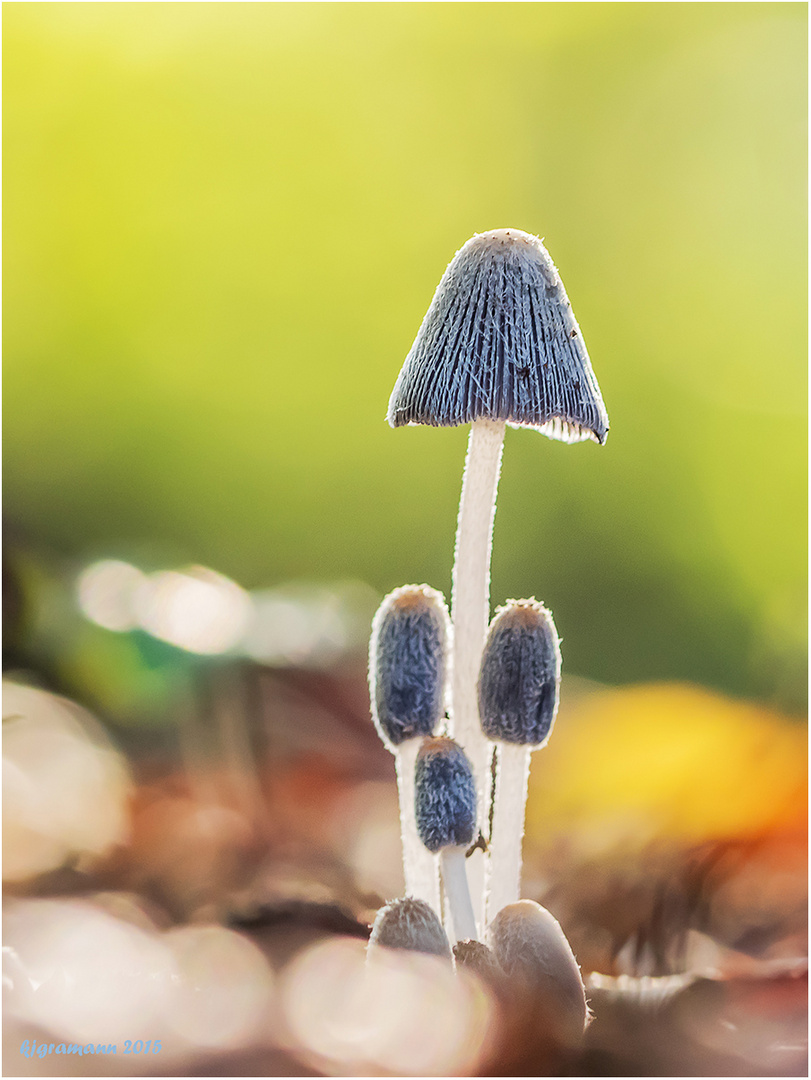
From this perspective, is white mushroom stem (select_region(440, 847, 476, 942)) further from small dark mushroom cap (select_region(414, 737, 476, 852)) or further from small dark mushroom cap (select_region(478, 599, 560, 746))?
small dark mushroom cap (select_region(478, 599, 560, 746))

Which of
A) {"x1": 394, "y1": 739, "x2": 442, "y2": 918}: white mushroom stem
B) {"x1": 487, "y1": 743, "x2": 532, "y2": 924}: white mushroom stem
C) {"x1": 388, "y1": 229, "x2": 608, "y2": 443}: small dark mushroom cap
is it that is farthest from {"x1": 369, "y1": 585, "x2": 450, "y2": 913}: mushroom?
{"x1": 388, "y1": 229, "x2": 608, "y2": 443}: small dark mushroom cap

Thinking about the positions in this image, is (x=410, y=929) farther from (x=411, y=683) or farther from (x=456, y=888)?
(x=411, y=683)

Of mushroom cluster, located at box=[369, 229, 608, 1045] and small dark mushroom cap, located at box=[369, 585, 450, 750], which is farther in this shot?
small dark mushroom cap, located at box=[369, 585, 450, 750]

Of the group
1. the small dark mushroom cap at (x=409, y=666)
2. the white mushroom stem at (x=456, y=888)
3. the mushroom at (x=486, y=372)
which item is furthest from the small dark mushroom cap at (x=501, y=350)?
the white mushroom stem at (x=456, y=888)

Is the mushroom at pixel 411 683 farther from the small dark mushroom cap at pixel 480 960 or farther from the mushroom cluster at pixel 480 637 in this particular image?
the small dark mushroom cap at pixel 480 960

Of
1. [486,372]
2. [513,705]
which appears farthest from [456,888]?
[486,372]

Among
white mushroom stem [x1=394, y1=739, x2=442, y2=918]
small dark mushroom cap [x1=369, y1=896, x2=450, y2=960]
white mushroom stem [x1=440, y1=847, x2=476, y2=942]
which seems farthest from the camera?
white mushroom stem [x1=394, y1=739, x2=442, y2=918]
